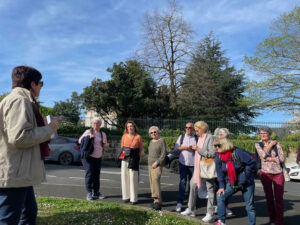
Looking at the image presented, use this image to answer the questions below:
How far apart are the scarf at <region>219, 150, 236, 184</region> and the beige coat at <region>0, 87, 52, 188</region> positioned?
307 centimetres

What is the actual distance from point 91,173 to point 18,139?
174 inches

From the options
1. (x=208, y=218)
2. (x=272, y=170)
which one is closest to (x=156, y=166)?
(x=208, y=218)

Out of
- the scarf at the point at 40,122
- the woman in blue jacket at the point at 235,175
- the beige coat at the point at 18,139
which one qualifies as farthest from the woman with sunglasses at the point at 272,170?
the beige coat at the point at 18,139

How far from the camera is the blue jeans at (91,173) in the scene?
22.1 feet

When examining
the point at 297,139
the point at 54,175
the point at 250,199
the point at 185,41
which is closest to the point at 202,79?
the point at 185,41

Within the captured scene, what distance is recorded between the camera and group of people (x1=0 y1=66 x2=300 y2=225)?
8.41 feet

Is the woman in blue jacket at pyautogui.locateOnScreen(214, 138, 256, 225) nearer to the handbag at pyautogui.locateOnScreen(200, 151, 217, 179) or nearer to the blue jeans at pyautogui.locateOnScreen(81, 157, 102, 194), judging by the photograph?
the handbag at pyautogui.locateOnScreen(200, 151, 217, 179)

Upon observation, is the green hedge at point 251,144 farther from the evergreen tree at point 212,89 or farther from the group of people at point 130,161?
the group of people at point 130,161

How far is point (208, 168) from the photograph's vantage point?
526 centimetres

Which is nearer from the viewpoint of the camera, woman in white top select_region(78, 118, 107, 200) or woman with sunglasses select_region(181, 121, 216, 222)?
woman with sunglasses select_region(181, 121, 216, 222)

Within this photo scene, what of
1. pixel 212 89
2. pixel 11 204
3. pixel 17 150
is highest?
pixel 212 89

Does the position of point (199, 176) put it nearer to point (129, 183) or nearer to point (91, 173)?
point (129, 183)

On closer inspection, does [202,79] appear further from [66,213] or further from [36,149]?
[36,149]

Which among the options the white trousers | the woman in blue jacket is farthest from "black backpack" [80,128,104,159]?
the woman in blue jacket
